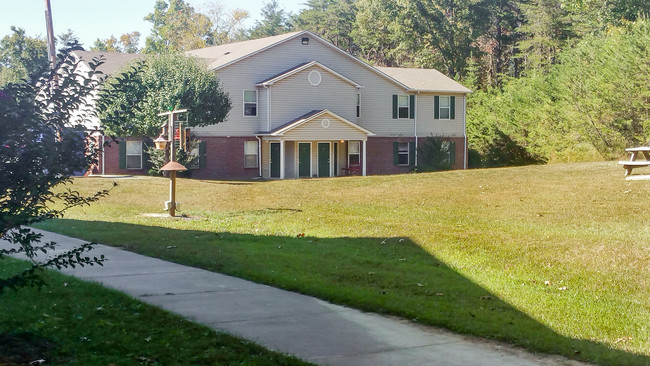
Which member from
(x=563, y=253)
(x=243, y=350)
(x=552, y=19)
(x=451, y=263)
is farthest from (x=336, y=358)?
(x=552, y=19)

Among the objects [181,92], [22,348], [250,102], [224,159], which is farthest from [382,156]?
[22,348]

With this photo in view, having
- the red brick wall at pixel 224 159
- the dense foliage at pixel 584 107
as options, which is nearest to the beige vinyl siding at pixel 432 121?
the dense foliage at pixel 584 107

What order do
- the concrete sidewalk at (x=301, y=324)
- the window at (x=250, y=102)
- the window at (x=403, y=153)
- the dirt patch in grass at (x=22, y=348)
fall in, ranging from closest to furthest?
the dirt patch in grass at (x=22, y=348), the concrete sidewalk at (x=301, y=324), the window at (x=250, y=102), the window at (x=403, y=153)

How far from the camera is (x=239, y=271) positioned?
11875 millimetres

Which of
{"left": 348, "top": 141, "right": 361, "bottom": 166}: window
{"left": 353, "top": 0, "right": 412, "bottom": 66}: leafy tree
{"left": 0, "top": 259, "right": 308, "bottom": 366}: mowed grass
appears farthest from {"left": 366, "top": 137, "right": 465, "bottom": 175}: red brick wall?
{"left": 0, "top": 259, "right": 308, "bottom": 366}: mowed grass

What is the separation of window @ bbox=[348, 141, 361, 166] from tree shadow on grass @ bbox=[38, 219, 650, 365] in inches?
1041

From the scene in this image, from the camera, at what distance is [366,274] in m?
11.5

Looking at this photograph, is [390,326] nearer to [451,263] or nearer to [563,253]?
[451,263]

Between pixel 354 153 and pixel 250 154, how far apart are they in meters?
5.88

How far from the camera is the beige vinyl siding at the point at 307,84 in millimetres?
40969

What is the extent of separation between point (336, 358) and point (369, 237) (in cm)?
869

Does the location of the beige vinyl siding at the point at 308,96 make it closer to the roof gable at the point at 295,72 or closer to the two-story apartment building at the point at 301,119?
the two-story apartment building at the point at 301,119

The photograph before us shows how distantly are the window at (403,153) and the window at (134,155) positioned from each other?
1477 cm

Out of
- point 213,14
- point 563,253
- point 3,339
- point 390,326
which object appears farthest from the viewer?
point 213,14
